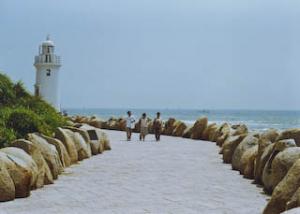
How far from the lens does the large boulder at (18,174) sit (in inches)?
403

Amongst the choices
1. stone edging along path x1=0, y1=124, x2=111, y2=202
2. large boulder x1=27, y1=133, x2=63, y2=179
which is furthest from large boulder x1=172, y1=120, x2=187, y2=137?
large boulder x1=27, y1=133, x2=63, y2=179

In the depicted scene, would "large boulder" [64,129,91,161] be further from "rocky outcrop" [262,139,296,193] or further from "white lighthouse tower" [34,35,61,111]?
"white lighthouse tower" [34,35,61,111]

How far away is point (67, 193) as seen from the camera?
35.8 ft

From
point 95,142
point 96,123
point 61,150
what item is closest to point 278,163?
point 61,150

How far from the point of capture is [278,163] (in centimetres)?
1047

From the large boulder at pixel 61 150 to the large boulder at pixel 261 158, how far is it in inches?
Answer: 204

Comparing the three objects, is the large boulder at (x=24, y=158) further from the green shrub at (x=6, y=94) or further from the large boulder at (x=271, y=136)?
the green shrub at (x=6, y=94)

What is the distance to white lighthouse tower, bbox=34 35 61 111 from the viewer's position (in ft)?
153

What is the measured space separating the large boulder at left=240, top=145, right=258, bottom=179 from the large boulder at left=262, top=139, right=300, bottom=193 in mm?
1795

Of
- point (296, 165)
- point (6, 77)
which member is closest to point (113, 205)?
point (296, 165)

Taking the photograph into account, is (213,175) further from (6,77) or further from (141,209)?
(6,77)

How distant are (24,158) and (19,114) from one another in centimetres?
603

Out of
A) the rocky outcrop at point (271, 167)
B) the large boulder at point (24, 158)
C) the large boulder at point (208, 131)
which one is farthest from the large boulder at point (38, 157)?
the large boulder at point (208, 131)

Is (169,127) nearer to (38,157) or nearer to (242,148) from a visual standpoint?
(242,148)
